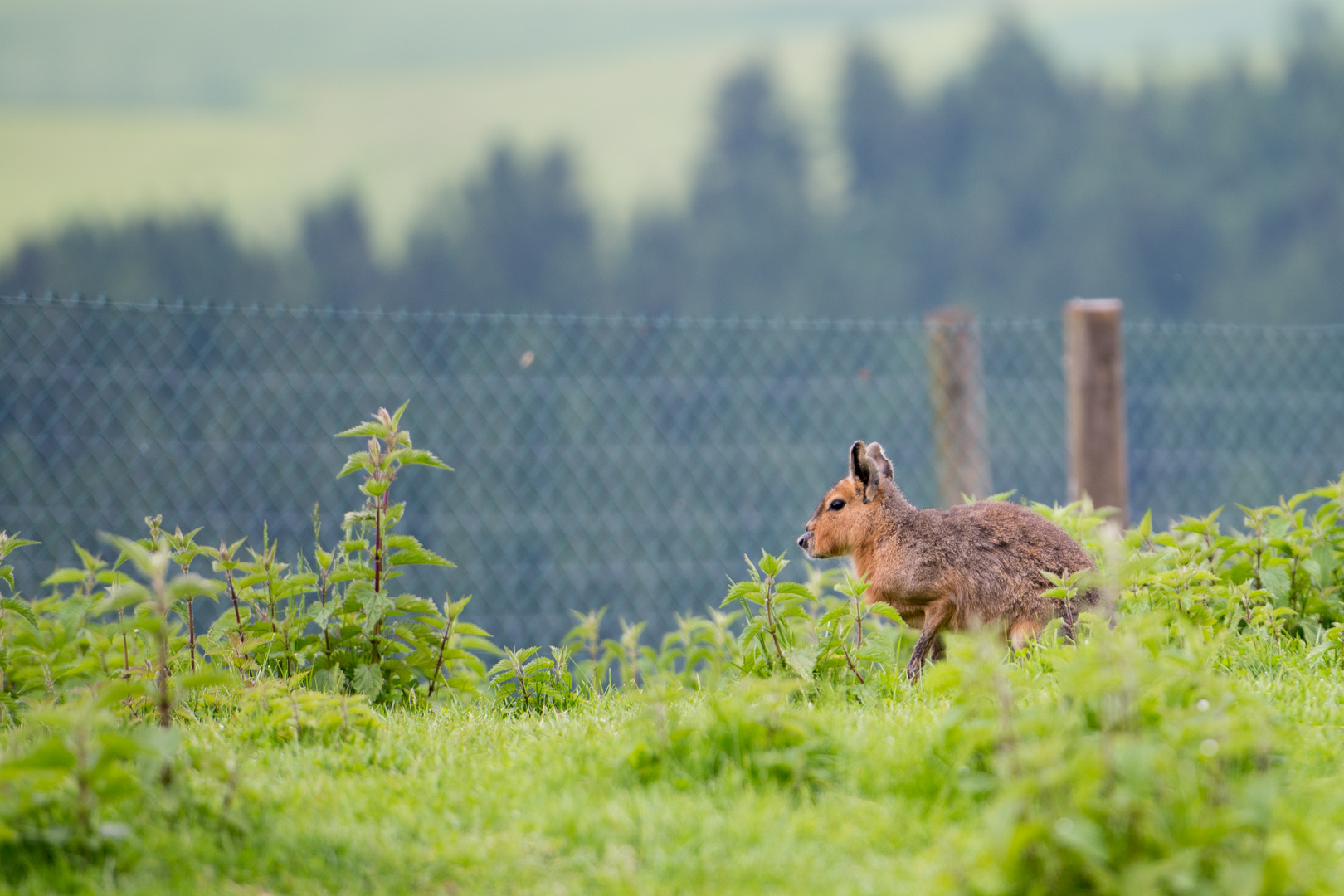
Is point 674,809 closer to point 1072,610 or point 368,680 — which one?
point 368,680

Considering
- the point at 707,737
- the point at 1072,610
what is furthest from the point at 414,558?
the point at 1072,610

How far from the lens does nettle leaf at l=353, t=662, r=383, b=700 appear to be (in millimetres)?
3697

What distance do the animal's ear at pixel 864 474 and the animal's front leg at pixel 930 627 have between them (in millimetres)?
526

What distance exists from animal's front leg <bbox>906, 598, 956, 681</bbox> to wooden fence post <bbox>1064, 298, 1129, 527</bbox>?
2.56 metres

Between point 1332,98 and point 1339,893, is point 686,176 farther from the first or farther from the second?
point 1339,893

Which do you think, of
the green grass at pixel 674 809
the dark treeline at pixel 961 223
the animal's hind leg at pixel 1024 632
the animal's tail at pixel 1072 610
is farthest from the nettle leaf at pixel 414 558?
the dark treeline at pixel 961 223

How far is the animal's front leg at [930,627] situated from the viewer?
13.6ft

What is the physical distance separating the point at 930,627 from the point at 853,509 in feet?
2.01

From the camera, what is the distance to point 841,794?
2.62 meters

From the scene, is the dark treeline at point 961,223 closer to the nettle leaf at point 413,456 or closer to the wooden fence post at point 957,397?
the wooden fence post at point 957,397

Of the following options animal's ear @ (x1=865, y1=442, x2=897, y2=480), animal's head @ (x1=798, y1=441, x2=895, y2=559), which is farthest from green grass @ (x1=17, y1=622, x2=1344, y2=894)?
animal's ear @ (x1=865, y1=442, x2=897, y2=480)

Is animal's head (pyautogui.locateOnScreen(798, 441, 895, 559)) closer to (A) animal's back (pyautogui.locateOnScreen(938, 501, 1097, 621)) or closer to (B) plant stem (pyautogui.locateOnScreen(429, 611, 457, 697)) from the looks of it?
(A) animal's back (pyautogui.locateOnScreen(938, 501, 1097, 621))

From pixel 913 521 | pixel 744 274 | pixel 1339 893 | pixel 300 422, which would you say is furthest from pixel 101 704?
pixel 744 274

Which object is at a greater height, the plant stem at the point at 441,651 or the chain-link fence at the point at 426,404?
the chain-link fence at the point at 426,404
